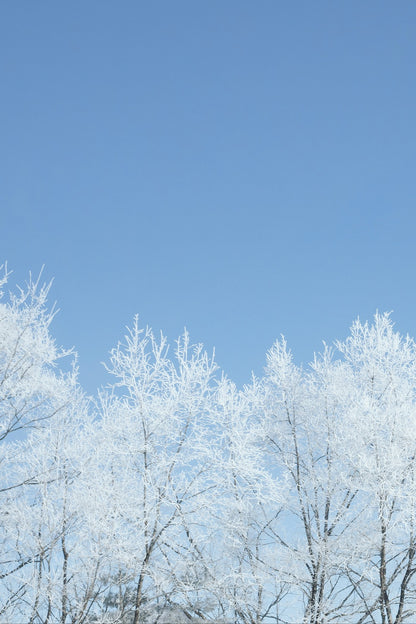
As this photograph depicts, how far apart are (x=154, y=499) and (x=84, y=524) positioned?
1236mm

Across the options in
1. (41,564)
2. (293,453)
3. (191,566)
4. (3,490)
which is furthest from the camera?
(293,453)

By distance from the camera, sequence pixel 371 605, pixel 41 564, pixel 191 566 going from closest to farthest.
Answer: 1. pixel 41 564
2. pixel 191 566
3. pixel 371 605

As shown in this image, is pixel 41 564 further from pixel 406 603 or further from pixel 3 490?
pixel 406 603

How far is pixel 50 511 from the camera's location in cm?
1009

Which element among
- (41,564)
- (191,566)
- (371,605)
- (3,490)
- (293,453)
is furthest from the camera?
(293,453)

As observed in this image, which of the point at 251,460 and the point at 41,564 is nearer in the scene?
the point at 41,564

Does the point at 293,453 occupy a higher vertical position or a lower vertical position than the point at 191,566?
higher

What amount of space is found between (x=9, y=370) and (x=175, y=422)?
10.2 feet

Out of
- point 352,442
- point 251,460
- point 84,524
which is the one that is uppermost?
point 352,442

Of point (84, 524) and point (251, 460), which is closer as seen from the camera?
point (84, 524)

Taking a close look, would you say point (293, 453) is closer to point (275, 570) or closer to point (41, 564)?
point (275, 570)

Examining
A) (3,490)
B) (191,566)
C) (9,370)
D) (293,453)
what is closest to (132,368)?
(9,370)

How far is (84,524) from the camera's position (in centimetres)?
1020

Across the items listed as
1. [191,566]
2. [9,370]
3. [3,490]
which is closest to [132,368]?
[9,370]
